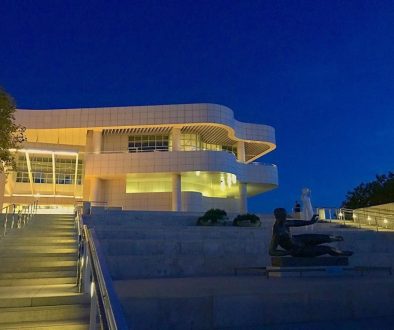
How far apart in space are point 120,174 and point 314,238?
28.0m

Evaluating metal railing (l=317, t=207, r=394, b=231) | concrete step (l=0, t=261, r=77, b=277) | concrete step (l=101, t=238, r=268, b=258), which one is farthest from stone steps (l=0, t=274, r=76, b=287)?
metal railing (l=317, t=207, r=394, b=231)

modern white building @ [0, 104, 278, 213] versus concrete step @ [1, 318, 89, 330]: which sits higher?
modern white building @ [0, 104, 278, 213]

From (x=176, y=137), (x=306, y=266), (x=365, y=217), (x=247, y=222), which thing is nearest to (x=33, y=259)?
(x=306, y=266)

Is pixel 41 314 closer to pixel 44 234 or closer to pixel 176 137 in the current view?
pixel 44 234

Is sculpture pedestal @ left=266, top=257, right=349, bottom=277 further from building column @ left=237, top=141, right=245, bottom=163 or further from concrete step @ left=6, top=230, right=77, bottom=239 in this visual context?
building column @ left=237, top=141, right=245, bottom=163

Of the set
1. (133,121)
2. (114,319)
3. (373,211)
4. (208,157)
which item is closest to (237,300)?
(114,319)

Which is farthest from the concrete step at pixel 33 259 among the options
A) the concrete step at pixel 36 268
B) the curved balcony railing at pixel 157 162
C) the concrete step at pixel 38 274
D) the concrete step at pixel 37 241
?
the curved balcony railing at pixel 157 162

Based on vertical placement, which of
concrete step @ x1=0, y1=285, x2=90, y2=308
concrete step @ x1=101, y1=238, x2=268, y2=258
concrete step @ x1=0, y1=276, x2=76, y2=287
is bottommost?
concrete step @ x1=0, y1=285, x2=90, y2=308

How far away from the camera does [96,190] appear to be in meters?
37.7

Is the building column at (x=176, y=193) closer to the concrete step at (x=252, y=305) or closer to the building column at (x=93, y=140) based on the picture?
the building column at (x=93, y=140)

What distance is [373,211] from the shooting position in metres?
25.9

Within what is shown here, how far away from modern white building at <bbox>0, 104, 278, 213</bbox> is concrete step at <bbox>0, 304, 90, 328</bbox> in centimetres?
2901

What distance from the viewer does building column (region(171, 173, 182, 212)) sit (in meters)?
35.1

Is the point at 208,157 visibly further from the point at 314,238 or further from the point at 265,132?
the point at 314,238
